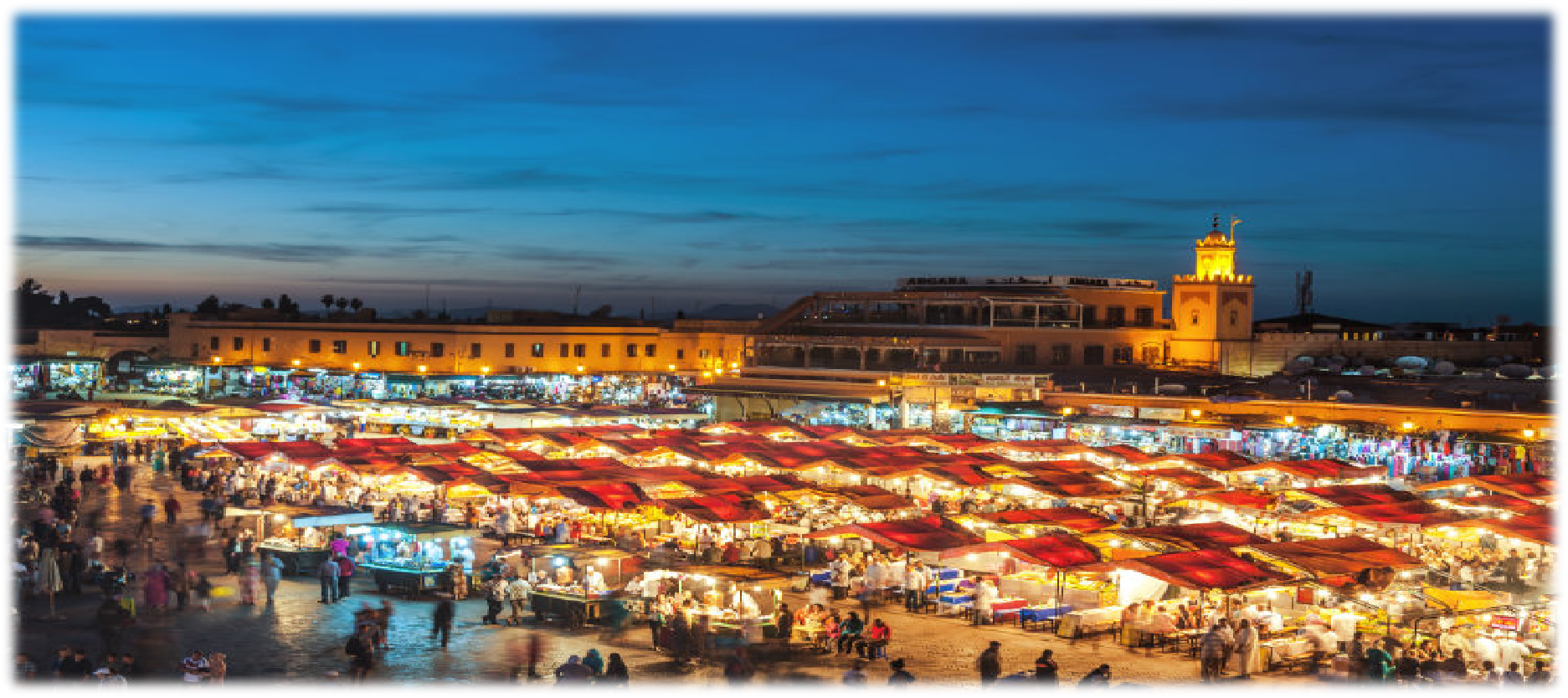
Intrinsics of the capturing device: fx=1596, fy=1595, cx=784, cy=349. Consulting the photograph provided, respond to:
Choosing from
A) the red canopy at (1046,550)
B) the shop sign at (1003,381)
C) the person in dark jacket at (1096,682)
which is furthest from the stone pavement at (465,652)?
the shop sign at (1003,381)

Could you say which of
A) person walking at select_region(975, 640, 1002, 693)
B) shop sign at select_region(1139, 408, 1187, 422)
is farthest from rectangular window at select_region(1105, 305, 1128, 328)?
person walking at select_region(975, 640, 1002, 693)

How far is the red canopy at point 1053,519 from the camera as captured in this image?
26391mm

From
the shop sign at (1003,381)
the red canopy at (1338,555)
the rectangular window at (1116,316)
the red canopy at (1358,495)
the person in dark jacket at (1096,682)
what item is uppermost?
the rectangular window at (1116,316)

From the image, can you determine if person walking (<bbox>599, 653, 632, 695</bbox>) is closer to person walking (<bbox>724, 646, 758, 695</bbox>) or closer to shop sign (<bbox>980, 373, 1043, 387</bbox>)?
person walking (<bbox>724, 646, 758, 695</bbox>)

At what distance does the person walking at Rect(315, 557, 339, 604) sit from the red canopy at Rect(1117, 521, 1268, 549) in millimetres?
11765

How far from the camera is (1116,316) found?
244ft

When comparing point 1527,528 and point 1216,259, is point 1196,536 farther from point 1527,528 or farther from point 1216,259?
point 1216,259

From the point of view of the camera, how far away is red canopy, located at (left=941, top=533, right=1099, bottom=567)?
2189 centimetres

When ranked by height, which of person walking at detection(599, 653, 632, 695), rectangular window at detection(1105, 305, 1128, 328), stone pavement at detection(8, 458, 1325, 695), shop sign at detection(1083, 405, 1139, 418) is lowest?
stone pavement at detection(8, 458, 1325, 695)

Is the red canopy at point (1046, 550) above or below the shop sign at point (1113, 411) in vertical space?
below

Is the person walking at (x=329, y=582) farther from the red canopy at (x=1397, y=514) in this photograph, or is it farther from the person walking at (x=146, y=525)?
the red canopy at (x=1397, y=514)

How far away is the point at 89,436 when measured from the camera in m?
40.2

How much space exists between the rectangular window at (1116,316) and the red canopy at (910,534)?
1998 inches

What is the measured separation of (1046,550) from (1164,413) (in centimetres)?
2763
